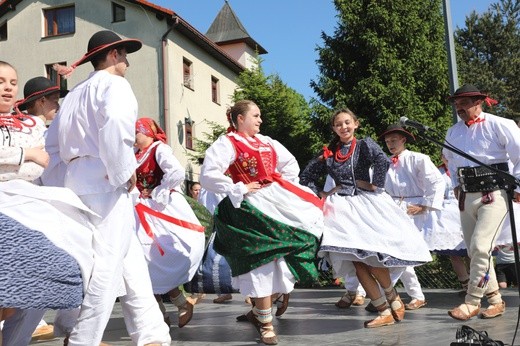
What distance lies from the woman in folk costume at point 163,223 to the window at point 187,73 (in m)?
21.0

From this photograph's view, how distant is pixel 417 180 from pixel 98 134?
15.7 feet

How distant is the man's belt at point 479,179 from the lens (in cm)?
623

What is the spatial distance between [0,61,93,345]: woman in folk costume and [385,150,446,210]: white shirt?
186 inches

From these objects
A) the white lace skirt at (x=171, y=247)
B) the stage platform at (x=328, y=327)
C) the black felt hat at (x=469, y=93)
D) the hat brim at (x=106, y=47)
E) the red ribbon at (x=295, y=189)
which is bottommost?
the stage platform at (x=328, y=327)

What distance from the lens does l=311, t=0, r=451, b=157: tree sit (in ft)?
69.7

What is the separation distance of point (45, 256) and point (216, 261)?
3948 mm

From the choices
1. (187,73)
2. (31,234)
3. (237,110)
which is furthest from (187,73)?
(31,234)

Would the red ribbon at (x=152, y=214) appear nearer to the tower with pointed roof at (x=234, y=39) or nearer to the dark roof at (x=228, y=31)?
the tower with pointed roof at (x=234, y=39)

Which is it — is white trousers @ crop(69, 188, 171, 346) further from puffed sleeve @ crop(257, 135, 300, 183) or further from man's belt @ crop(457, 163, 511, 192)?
man's belt @ crop(457, 163, 511, 192)

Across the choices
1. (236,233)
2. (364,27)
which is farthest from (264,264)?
(364,27)

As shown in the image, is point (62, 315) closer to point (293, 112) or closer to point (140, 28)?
point (293, 112)

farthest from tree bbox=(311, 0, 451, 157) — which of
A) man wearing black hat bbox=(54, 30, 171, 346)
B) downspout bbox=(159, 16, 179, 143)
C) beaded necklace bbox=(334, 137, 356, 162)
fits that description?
man wearing black hat bbox=(54, 30, 171, 346)

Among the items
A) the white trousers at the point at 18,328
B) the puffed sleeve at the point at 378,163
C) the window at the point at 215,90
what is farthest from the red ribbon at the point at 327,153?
the window at the point at 215,90

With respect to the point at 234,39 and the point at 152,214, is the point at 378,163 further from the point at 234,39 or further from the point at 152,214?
the point at 234,39
